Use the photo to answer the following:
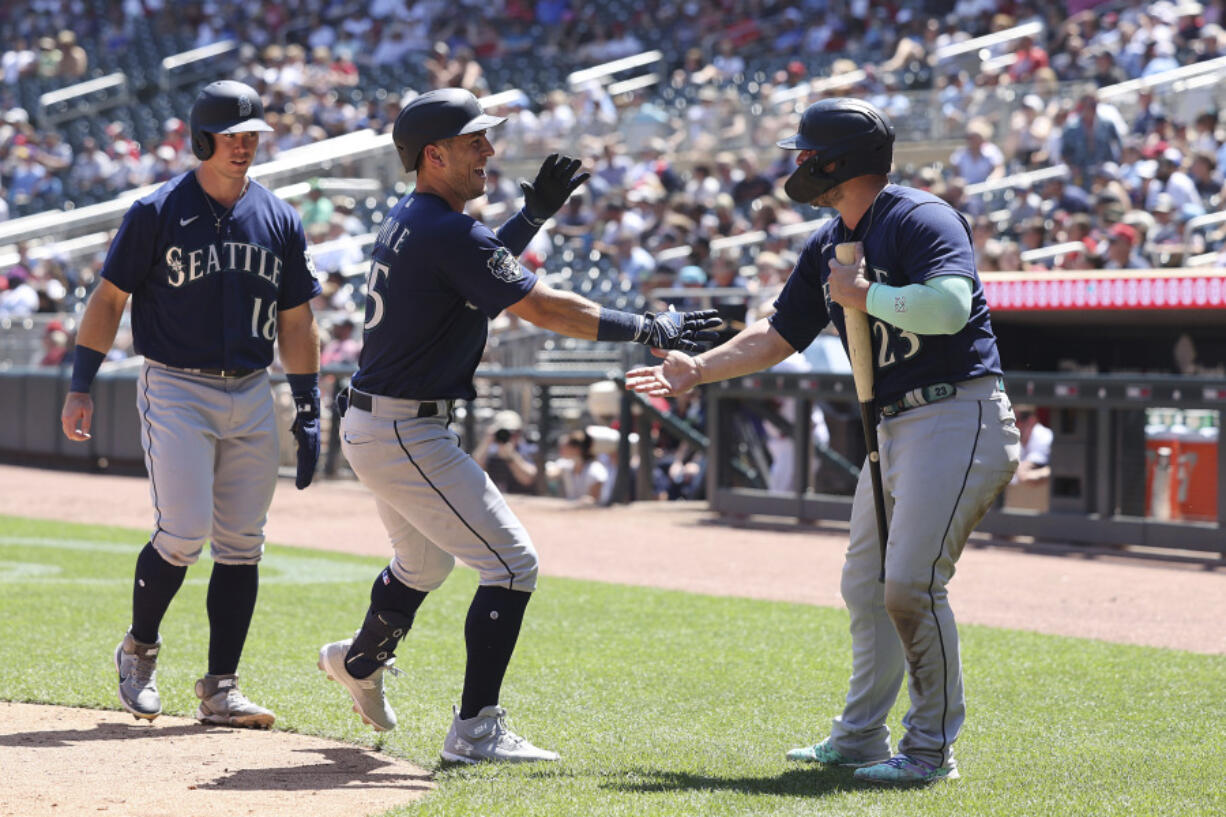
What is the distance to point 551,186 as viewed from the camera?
4668 mm

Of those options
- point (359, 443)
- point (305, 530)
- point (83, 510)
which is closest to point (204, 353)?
point (359, 443)

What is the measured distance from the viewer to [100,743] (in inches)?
183

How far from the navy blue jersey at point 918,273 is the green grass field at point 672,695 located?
3.64 feet

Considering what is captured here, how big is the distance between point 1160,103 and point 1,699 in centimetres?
1320

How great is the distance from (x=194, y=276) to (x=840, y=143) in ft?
6.95

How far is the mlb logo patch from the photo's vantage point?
165 inches

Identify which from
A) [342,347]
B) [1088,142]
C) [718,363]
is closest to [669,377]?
[718,363]

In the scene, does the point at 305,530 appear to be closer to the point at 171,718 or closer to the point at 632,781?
the point at 171,718

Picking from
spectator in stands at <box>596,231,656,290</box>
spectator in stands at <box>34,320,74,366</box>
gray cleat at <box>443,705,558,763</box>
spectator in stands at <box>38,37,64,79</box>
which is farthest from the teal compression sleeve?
spectator in stands at <box>38,37,64,79</box>

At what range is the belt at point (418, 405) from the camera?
437 centimetres

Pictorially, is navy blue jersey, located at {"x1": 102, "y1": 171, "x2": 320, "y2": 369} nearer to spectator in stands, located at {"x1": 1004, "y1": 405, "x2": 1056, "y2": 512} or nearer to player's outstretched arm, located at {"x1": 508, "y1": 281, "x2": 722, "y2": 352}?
player's outstretched arm, located at {"x1": 508, "y1": 281, "x2": 722, "y2": 352}

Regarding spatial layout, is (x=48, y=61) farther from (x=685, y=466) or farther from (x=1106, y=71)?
(x=1106, y=71)

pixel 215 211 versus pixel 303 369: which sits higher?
pixel 215 211

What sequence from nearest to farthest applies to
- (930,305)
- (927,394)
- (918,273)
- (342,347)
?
1. (930,305)
2. (918,273)
3. (927,394)
4. (342,347)
